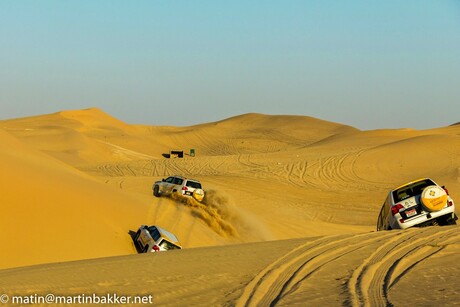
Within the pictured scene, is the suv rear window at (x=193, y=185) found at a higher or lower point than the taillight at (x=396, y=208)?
lower

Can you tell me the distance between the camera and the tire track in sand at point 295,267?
863cm

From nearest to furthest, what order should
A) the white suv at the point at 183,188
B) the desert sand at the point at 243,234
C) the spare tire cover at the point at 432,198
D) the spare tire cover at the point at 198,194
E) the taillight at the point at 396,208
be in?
the desert sand at the point at 243,234, the spare tire cover at the point at 432,198, the taillight at the point at 396,208, the spare tire cover at the point at 198,194, the white suv at the point at 183,188

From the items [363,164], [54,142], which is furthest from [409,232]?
[54,142]

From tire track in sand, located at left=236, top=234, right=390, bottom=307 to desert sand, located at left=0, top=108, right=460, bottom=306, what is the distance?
25 millimetres

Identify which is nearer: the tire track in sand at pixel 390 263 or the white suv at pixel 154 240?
the tire track in sand at pixel 390 263

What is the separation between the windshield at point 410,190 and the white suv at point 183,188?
11446mm

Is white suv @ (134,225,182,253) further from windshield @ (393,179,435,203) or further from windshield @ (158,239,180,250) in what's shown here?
windshield @ (393,179,435,203)

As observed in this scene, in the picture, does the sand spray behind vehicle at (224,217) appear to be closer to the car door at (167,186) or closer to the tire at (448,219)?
the car door at (167,186)

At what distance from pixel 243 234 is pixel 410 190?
8705 mm

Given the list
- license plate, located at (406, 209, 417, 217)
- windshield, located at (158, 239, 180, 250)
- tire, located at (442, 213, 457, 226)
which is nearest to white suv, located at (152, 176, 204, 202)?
windshield, located at (158, 239, 180, 250)

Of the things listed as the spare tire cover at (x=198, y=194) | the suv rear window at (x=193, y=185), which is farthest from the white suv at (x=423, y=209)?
the suv rear window at (x=193, y=185)

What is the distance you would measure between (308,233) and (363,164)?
20.6m

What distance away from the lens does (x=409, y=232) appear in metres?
13.9

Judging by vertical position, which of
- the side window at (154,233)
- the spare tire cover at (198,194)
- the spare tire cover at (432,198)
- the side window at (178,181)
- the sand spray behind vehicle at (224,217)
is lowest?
the sand spray behind vehicle at (224,217)
